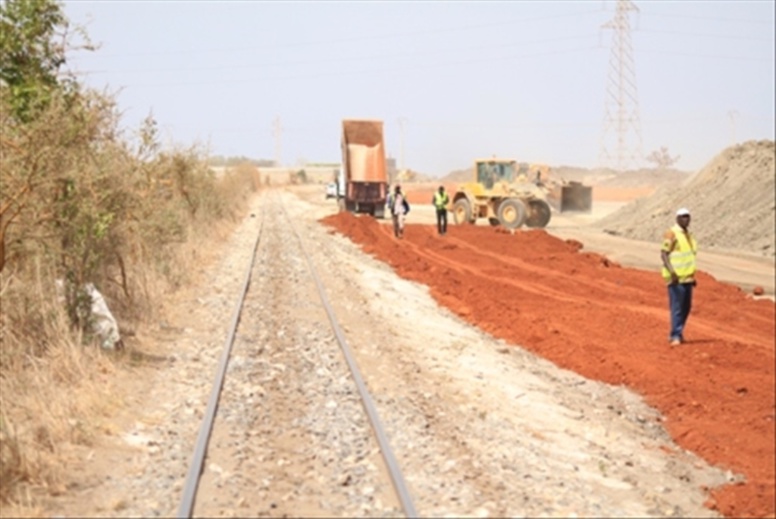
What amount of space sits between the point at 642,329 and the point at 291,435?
7772 mm

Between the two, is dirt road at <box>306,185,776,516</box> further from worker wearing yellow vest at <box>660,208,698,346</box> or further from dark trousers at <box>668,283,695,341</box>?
worker wearing yellow vest at <box>660,208,698,346</box>

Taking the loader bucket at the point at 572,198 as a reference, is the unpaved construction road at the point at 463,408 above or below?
below

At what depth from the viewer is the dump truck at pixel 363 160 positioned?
4762cm

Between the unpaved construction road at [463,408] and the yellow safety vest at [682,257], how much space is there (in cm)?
101

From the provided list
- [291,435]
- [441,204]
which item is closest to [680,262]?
[291,435]

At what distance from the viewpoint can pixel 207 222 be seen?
121 ft

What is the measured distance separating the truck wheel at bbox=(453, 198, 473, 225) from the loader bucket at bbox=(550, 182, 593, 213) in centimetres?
704

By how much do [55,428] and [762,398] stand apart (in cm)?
717

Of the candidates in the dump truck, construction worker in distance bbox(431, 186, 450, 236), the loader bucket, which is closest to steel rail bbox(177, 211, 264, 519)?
construction worker in distance bbox(431, 186, 450, 236)

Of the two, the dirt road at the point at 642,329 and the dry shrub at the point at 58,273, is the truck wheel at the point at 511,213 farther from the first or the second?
the dry shrub at the point at 58,273

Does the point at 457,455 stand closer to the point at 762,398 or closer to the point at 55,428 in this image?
the point at 55,428

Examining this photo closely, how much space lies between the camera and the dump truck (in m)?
47.6

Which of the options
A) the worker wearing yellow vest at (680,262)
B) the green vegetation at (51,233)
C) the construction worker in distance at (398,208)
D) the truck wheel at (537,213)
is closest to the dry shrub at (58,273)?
the green vegetation at (51,233)

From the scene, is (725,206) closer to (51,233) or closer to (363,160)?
(363,160)
